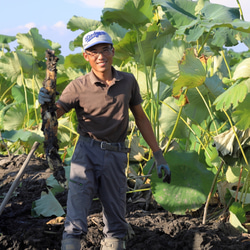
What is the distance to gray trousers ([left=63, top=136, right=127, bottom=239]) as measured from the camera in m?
2.07

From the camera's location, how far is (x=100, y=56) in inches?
83.5

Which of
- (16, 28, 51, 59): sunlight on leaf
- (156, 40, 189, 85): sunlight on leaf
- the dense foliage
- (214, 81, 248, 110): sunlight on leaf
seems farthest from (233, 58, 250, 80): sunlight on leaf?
(16, 28, 51, 59): sunlight on leaf

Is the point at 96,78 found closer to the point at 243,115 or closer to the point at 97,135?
the point at 97,135

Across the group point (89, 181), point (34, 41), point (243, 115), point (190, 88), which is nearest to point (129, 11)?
point (190, 88)

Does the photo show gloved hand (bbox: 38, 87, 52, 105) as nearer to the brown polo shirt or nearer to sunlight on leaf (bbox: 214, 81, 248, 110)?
the brown polo shirt

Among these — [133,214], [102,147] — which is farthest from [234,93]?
[133,214]

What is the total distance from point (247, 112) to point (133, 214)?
1.03 m

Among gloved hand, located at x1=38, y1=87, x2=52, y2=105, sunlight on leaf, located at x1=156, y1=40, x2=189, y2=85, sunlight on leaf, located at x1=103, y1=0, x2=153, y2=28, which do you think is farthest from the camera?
sunlight on leaf, located at x1=103, y1=0, x2=153, y2=28

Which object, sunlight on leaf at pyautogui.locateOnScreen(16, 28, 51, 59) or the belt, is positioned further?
sunlight on leaf at pyautogui.locateOnScreen(16, 28, 51, 59)

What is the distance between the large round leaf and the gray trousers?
640mm

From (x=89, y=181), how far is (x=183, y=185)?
0.89m

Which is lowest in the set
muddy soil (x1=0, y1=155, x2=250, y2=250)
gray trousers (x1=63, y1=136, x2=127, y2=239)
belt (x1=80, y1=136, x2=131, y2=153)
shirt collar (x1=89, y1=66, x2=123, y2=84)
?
muddy soil (x1=0, y1=155, x2=250, y2=250)

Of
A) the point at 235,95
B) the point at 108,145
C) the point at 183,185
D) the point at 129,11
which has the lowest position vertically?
the point at 183,185

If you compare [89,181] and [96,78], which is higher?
[96,78]
